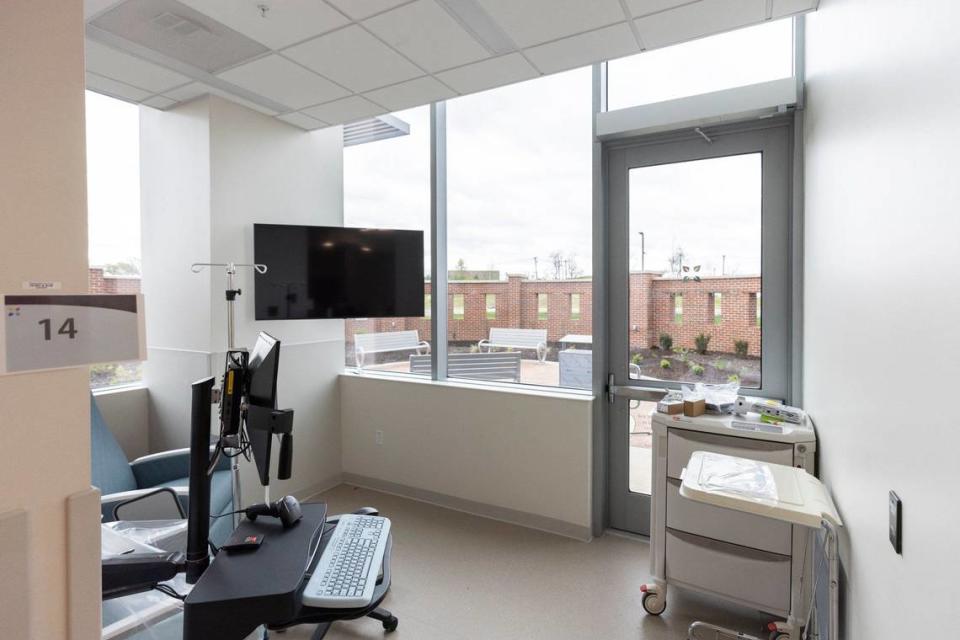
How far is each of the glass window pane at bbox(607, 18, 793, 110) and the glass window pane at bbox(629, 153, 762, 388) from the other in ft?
1.41

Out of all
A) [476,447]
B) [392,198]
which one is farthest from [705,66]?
[476,447]

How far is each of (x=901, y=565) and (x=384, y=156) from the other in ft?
13.4

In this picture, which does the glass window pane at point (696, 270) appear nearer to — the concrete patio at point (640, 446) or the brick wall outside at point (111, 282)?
the concrete patio at point (640, 446)

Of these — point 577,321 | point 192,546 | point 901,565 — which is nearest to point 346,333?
point 577,321

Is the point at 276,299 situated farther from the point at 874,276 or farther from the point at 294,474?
the point at 874,276

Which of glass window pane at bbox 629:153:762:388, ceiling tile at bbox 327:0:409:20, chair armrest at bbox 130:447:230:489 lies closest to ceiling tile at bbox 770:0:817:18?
glass window pane at bbox 629:153:762:388

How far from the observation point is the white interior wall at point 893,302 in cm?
92

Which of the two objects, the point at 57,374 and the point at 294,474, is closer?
the point at 57,374

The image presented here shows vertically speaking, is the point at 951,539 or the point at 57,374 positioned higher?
the point at 57,374

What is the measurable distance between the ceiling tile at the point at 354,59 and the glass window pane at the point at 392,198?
991 mm

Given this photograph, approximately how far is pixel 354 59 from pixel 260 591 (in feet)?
8.49

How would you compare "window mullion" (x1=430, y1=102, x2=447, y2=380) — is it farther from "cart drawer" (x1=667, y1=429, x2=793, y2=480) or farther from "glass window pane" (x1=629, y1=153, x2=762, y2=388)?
"cart drawer" (x1=667, y1=429, x2=793, y2=480)

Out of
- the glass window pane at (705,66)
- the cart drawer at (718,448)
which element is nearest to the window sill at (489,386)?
the cart drawer at (718,448)

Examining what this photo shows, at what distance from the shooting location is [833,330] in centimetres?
191
